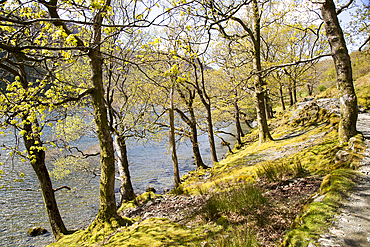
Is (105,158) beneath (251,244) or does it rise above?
above

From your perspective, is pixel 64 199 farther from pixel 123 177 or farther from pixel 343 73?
pixel 343 73

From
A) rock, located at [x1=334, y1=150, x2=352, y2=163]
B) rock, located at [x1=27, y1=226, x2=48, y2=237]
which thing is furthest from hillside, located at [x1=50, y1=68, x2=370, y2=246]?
rock, located at [x1=27, y1=226, x2=48, y2=237]

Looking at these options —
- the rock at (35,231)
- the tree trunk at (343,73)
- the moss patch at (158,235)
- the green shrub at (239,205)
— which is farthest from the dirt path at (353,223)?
the rock at (35,231)

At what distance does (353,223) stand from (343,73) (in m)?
4.85

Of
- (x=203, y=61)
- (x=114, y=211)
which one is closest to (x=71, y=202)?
(x=114, y=211)

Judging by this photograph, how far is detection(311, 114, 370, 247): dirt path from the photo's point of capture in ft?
9.07

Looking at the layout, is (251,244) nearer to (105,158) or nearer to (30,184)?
(105,158)

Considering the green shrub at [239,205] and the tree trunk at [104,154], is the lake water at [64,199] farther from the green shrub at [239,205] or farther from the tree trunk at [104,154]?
the green shrub at [239,205]

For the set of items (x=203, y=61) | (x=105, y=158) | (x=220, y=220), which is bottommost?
(x=220, y=220)

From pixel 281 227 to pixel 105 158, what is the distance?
5415 millimetres

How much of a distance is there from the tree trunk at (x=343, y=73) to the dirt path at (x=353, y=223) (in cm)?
264

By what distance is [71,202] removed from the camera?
55.5 feet

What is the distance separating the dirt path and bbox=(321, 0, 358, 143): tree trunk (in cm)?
264

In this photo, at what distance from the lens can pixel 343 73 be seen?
6176mm
